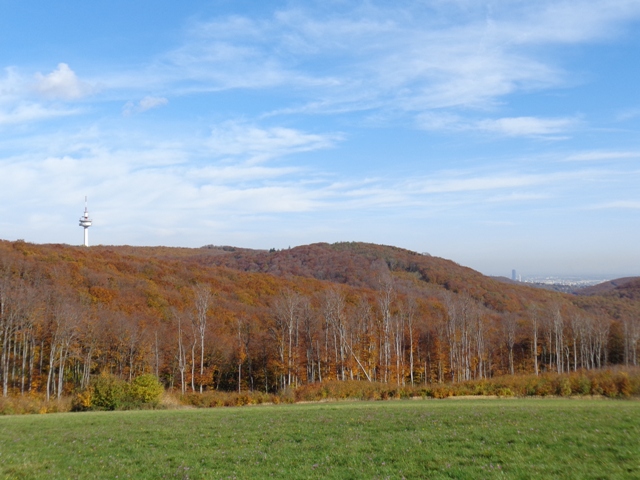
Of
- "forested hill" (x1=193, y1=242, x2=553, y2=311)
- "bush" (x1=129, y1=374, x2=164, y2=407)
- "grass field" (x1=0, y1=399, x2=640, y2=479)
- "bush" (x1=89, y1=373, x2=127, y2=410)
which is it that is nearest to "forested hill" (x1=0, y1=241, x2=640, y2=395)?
"bush" (x1=89, y1=373, x2=127, y2=410)

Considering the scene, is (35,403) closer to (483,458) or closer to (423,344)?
(483,458)

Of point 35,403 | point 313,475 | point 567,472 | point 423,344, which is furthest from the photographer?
point 423,344

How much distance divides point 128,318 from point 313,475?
63624mm

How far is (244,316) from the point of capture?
8619cm

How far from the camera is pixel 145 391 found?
113ft

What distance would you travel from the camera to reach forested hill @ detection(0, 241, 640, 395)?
59500mm

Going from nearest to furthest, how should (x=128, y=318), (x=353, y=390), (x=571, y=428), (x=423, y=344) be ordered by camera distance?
(x=571, y=428), (x=353, y=390), (x=128, y=318), (x=423, y=344)

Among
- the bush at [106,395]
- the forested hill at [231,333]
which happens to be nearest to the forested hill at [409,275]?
the forested hill at [231,333]

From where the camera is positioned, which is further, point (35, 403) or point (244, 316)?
point (244, 316)

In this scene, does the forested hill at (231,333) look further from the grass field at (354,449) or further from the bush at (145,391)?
the grass field at (354,449)

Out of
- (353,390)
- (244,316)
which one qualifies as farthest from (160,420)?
(244,316)

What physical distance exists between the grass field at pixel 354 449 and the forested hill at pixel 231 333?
3961cm

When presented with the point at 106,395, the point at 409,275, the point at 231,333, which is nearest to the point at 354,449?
the point at 106,395

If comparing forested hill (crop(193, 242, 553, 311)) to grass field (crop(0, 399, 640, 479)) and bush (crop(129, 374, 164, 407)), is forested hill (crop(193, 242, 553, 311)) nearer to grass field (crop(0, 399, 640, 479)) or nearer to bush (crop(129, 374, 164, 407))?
bush (crop(129, 374, 164, 407))
